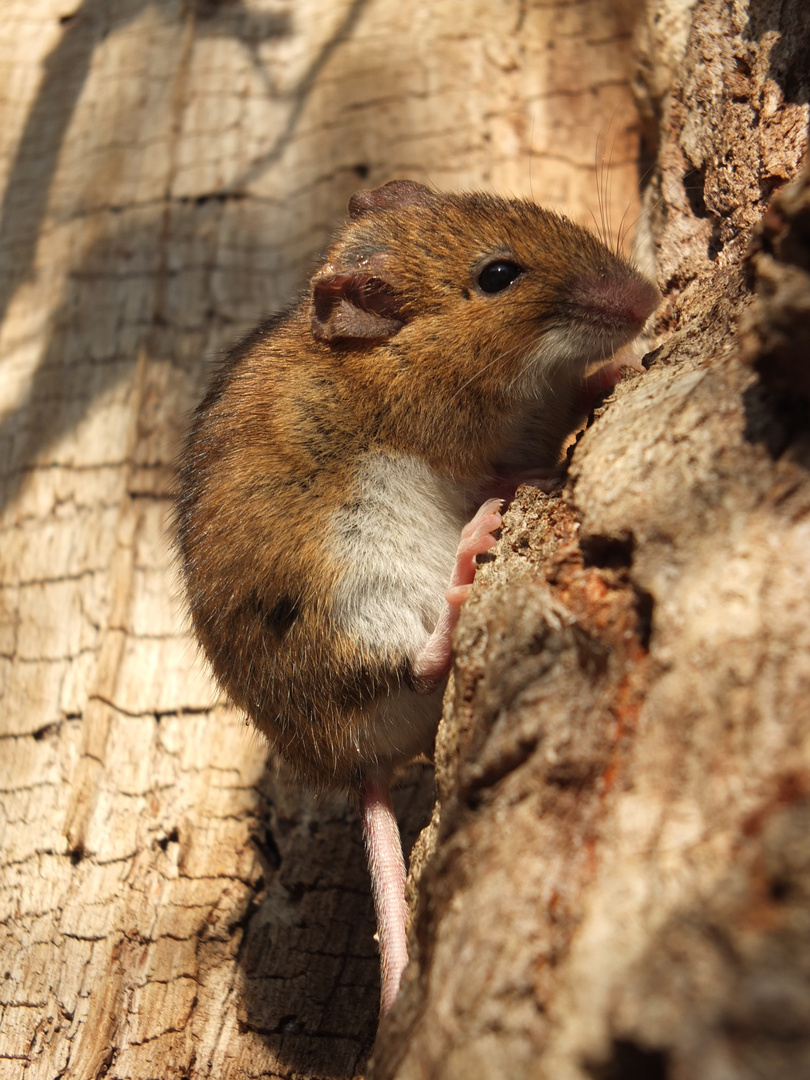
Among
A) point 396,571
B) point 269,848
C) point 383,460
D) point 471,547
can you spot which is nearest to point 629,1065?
point 471,547

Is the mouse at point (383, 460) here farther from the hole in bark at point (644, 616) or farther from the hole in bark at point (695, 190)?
the hole in bark at point (644, 616)

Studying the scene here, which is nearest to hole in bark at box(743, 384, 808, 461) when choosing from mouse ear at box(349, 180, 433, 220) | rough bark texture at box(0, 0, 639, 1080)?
mouse ear at box(349, 180, 433, 220)

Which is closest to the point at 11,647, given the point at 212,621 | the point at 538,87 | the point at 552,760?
the point at 212,621

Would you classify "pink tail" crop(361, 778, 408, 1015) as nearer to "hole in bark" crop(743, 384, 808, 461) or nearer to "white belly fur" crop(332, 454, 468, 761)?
"white belly fur" crop(332, 454, 468, 761)

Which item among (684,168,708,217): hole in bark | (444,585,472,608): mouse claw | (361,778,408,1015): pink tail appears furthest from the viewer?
(684,168,708,217): hole in bark

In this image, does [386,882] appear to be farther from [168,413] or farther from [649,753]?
[168,413]

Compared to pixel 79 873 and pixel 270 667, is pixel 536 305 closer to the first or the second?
pixel 270 667
